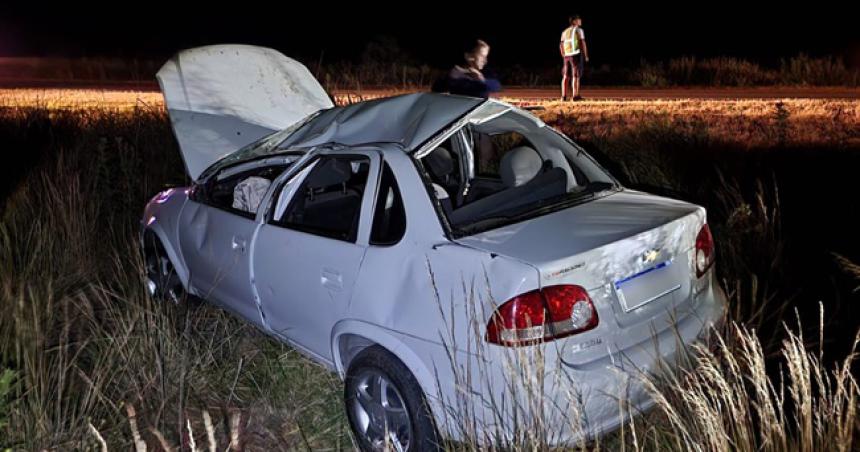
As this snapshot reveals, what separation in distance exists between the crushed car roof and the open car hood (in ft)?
5.34

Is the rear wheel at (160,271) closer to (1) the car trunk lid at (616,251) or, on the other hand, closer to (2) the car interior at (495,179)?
(2) the car interior at (495,179)

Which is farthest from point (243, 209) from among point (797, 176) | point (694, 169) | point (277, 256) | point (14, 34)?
point (14, 34)

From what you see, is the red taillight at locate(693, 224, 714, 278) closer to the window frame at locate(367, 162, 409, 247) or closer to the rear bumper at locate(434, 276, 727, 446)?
the rear bumper at locate(434, 276, 727, 446)

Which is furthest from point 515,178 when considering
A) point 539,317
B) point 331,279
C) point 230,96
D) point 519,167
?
point 230,96

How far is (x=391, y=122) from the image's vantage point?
4.22m

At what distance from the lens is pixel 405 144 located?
3814mm

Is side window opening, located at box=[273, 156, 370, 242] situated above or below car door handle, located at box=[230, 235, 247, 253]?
above

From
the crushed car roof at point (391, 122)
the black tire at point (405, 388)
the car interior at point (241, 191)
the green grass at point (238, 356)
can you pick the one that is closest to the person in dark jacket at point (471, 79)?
the green grass at point (238, 356)

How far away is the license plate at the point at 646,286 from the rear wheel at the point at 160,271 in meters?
3.33

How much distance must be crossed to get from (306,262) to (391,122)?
3.00ft

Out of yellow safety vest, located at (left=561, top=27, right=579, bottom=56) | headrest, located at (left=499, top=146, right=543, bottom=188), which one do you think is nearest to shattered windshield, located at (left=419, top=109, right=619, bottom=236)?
headrest, located at (left=499, top=146, right=543, bottom=188)

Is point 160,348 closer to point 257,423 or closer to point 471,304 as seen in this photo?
point 257,423

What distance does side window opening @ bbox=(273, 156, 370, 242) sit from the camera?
13.1 feet

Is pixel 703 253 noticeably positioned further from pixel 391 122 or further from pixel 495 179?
pixel 391 122
